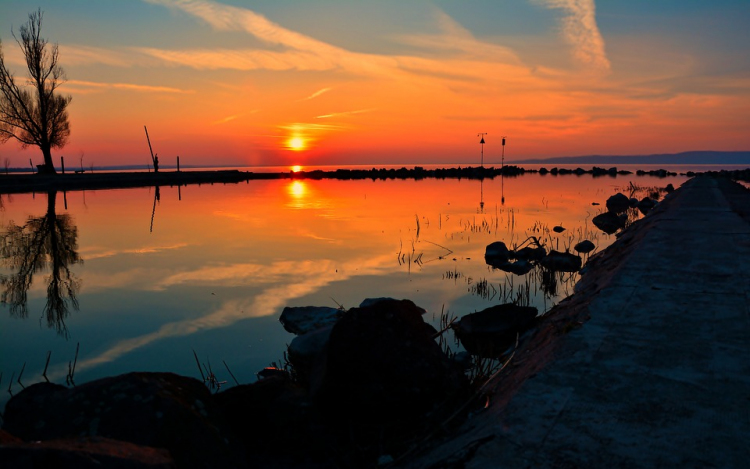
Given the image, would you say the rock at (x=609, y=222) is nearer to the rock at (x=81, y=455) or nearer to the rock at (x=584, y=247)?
the rock at (x=584, y=247)

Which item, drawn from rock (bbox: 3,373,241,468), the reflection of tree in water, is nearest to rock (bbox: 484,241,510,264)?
the reflection of tree in water

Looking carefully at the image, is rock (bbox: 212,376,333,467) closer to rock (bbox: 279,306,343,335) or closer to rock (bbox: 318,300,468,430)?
rock (bbox: 318,300,468,430)

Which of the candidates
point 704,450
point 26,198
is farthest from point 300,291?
point 26,198

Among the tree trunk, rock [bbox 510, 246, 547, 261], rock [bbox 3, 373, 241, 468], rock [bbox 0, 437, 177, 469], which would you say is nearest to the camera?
rock [bbox 0, 437, 177, 469]

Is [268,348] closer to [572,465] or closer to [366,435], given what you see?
[366,435]

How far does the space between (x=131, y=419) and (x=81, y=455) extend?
1.35m

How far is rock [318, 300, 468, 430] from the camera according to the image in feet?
14.5

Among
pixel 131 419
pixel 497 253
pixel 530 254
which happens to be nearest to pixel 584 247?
pixel 530 254

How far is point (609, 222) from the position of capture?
23031 millimetres

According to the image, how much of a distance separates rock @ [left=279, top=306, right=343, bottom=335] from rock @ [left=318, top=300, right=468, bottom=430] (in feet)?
12.2

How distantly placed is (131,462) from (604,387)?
10.5 ft

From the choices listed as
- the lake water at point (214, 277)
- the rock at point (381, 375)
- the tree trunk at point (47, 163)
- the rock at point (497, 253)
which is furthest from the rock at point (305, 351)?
the tree trunk at point (47, 163)

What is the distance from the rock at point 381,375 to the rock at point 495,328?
10.5 feet

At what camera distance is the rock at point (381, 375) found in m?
4.43
